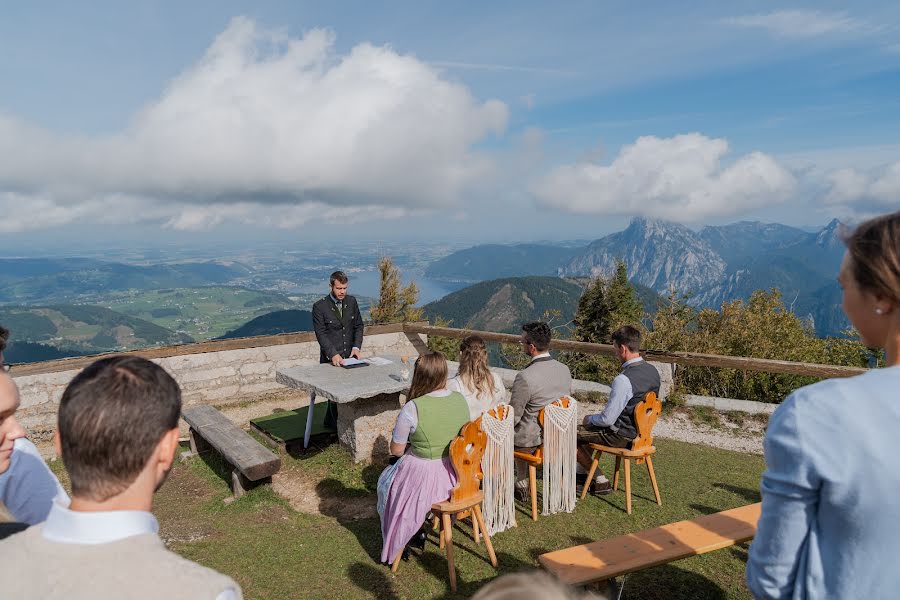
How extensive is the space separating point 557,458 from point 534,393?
570mm

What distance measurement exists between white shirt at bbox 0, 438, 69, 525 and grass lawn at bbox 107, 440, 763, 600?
187cm

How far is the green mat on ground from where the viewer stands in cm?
645

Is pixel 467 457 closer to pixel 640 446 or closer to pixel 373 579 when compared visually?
pixel 373 579

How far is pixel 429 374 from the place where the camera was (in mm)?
3930

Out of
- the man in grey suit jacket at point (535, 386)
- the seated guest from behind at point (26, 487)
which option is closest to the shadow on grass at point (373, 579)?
the man in grey suit jacket at point (535, 386)

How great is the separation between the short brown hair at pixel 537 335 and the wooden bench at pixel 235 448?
251 centimetres

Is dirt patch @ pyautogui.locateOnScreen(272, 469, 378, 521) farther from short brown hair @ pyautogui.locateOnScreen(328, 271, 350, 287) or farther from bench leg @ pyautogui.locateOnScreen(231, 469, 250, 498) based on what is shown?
short brown hair @ pyautogui.locateOnScreen(328, 271, 350, 287)

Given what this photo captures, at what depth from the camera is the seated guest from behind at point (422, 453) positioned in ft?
12.2

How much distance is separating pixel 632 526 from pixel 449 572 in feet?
5.44

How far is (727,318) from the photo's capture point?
15.3 m

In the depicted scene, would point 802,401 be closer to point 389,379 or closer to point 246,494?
point 389,379

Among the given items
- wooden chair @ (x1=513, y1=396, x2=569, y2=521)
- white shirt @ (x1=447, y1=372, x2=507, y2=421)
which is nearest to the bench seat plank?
white shirt @ (x1=447, y1=372, x2=507, y2=421)

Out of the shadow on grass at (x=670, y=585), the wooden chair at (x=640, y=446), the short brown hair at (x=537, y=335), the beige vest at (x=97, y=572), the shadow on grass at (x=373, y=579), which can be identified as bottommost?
the shadow on grass at (x=373, y=579)

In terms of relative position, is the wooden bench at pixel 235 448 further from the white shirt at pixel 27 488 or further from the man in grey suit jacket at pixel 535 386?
the white shirt at pixel 27 488
